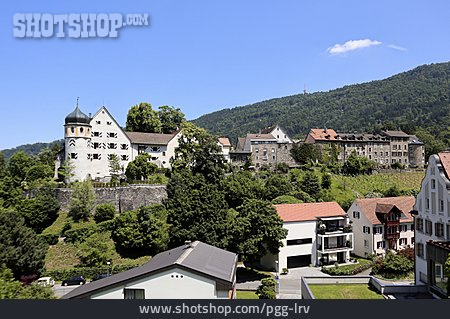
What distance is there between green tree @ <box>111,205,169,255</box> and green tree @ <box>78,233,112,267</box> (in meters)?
1.58

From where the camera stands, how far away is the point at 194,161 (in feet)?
168

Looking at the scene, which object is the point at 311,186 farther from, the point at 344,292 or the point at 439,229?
the point at 344,292

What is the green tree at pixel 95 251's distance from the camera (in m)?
35.8

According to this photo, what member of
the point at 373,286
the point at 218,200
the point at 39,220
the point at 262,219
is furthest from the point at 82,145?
the point at 373,286

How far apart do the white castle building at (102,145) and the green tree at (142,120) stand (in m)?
5.56

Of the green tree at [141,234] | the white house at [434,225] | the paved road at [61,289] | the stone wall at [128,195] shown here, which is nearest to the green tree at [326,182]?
the stone wall at [128,195]

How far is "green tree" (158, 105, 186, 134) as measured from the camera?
228 feet

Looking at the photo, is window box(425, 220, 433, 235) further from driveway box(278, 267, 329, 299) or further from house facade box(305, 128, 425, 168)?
house facade box(305, 128, 425, 168)

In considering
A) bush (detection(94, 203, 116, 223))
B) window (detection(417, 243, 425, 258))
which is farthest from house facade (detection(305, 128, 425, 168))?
window (detection(417, 243, 425, 258))

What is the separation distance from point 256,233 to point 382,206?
16558 millimetres

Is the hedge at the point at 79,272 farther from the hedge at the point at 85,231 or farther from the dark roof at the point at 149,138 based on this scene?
the dark roof at the point at 149,138
